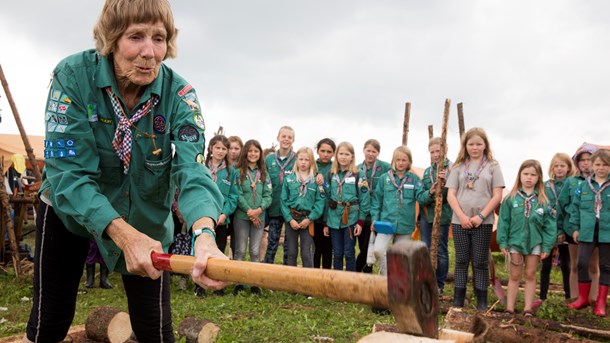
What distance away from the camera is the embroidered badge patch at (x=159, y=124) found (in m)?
2.76

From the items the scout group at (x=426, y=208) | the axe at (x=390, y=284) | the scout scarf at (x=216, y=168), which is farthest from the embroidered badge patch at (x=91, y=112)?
the scout scarf at (x=216, y=168)

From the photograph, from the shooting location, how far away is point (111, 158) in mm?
2682

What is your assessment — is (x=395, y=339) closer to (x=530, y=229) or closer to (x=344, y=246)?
(x=530, y=229)

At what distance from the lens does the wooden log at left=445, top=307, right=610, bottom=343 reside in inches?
181

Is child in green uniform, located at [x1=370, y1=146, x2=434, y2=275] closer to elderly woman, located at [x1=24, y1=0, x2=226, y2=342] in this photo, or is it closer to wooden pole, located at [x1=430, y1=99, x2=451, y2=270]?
wooden pole, located at [x1=430, y1=99, x2=451, y2=270]

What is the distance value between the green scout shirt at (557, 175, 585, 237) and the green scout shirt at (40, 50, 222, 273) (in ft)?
20.7

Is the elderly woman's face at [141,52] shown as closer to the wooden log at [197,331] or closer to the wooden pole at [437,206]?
the wooden log at [197,331]

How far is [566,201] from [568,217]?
23 cm

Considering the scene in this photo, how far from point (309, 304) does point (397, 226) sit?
1786 mm

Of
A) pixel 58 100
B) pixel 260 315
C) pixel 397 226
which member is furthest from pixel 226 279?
pixel 397 226

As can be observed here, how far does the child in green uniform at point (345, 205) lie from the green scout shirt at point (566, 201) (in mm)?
2761

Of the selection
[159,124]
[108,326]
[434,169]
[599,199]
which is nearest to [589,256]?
[599,199]

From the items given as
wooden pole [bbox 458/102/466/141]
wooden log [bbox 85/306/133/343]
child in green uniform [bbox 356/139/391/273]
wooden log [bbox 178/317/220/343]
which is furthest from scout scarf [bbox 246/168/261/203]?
wooden pole [bbox 458/102/466/141]

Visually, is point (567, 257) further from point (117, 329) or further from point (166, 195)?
point (166, 195)
